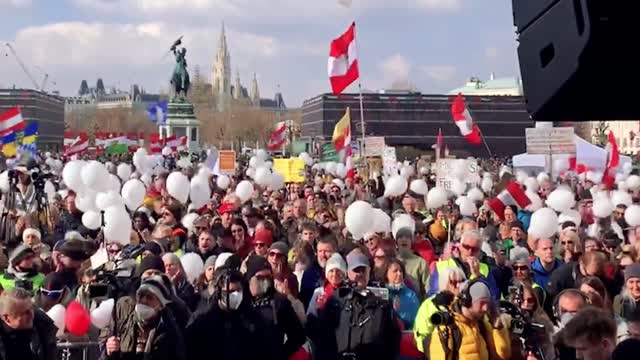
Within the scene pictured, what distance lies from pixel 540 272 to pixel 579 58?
6628 millimetres

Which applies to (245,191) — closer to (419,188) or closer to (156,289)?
(419,188)

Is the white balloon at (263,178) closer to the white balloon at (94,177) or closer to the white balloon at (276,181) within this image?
the white balloon at (276,181)

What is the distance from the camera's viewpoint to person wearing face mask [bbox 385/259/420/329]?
7.07 m

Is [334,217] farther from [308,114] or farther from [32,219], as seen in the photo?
[308,114]

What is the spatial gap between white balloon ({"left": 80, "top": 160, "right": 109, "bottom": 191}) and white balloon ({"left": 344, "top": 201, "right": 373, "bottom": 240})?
431 centimetres

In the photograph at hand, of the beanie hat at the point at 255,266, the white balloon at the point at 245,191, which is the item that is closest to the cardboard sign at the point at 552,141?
the white balloon at the point at 245,191

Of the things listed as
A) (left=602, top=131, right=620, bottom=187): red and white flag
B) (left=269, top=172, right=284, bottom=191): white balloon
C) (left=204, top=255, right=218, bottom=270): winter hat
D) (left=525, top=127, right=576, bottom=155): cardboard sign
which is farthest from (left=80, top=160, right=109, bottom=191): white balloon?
(left=602, top=131, right=620, bottom=187): red and white flag

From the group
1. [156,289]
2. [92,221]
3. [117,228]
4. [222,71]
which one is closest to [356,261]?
[156,289]

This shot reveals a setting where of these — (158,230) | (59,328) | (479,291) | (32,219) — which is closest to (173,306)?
(59,328)

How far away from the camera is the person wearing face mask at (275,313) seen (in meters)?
6.18

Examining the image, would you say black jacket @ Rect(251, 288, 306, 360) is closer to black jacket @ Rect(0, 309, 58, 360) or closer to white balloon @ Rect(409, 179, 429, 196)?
black jacket @ Rect(0, 309, 58, 360)

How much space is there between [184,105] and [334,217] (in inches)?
1687

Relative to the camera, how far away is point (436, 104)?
4203 inches

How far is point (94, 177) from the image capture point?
1307cm
